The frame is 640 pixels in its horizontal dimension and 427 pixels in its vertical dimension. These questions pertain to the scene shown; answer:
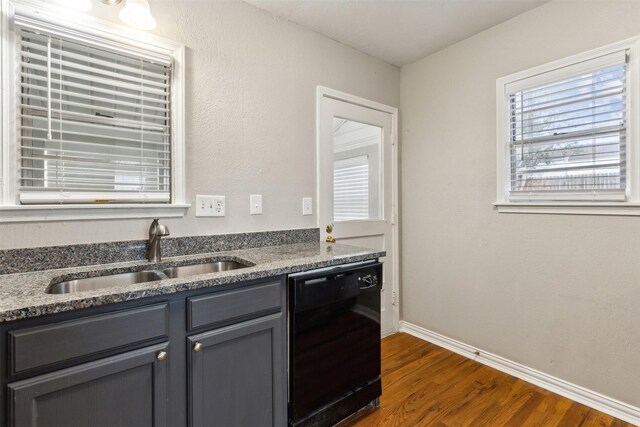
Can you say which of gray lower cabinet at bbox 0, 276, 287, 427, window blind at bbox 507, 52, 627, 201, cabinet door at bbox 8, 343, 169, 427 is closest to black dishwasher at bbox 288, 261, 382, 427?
gray lower cabinet at bbox 0, 276, 287, 427

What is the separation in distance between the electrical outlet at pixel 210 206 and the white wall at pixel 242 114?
0.04 m

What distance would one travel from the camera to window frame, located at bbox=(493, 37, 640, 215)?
5.77 feet

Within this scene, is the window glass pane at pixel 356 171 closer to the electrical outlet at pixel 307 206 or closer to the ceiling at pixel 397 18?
the electrical outlet at pixel 307 206

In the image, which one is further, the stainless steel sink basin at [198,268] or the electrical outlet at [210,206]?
the electrical outlet at [210,206]

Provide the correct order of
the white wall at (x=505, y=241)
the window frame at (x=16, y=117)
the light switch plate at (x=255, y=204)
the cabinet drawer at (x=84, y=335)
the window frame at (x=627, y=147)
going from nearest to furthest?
the cabinet drawer at (x=84, y=335) < the window frame at (x=16, y=117) < the window frame at (x=627, y=147) < the white wall at (x=505, y=241) < the light switch plate at (x=255, y=204)

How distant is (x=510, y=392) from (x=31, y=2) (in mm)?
3344

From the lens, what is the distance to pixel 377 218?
2904 millimetres

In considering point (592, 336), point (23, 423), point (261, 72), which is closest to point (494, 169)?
point (592, 336)

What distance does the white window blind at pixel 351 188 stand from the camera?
2582mm

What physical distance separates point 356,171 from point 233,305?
1.69 metres

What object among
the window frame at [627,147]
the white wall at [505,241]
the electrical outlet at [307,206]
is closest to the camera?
the window frame at [627,147]

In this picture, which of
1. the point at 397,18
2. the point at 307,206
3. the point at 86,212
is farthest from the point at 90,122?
the point at 397,18

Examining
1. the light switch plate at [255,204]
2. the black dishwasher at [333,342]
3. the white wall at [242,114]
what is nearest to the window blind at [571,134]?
the black dishwasher at [333,342]

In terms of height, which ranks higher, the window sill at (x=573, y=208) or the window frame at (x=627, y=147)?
the window frame at (x=627, y=147)
